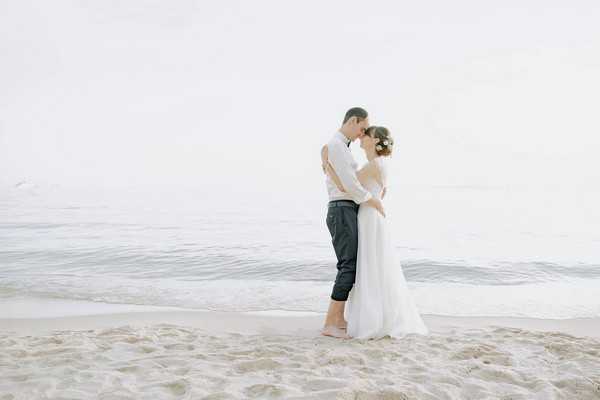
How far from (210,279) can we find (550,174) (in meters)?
49.8

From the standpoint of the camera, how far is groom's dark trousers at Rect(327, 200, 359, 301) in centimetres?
478

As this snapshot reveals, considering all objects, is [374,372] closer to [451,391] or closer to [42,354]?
[451,391]

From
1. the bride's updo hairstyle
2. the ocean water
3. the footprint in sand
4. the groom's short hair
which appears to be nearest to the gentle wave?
the ocean water

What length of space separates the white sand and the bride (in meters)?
0.18

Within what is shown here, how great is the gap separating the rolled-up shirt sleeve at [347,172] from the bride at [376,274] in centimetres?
12

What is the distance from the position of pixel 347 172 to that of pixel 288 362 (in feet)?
5.58

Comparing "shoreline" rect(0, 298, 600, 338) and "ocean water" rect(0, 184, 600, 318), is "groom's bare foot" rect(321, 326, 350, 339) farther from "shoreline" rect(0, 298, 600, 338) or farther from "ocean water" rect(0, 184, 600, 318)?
"ocean water" rect(0, 184, 600, 318)

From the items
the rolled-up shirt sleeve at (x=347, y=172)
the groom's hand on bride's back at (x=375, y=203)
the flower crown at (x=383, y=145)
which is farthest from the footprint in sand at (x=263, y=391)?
the flower crown at (x=383, y=145)

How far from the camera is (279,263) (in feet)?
36.7

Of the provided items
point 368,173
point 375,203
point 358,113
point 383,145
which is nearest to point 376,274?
point 375,203

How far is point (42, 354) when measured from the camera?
407 cm

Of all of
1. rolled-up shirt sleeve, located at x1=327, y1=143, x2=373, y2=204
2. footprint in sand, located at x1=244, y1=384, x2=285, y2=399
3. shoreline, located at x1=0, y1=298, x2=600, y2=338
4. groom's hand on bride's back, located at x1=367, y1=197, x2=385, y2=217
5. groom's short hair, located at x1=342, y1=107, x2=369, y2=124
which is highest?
groom's short hair, located at x1=342, y1=107, x2=369, y2=124

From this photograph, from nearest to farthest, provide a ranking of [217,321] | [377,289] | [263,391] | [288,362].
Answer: [263,391], [288,362], [377,289], [217,321]

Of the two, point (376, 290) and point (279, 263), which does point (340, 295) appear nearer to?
point (376, 290)
